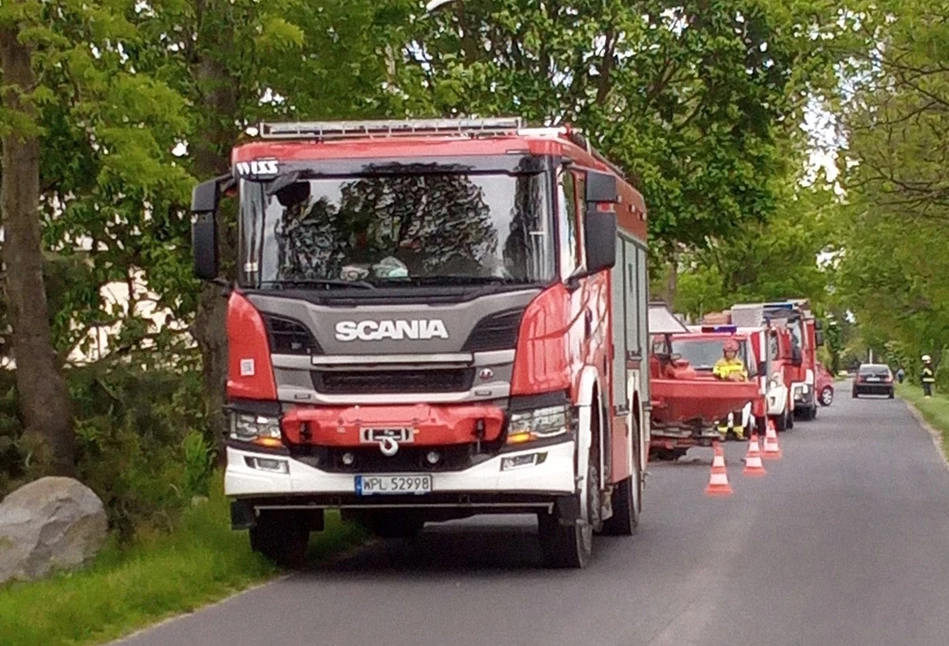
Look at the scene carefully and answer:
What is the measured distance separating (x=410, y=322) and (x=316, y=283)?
0.80 metres

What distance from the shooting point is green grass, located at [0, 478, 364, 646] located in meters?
10.9

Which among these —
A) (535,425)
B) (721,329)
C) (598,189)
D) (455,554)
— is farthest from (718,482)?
(721,329)

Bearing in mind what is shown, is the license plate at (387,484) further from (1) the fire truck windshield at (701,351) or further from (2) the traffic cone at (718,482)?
(1) the fire truck windshield at (701,351)

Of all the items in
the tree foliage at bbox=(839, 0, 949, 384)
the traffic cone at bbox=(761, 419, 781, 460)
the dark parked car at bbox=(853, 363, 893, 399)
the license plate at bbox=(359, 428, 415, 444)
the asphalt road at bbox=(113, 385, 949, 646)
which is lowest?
the asphalt road at bbox=(113, 385, 949, 646)

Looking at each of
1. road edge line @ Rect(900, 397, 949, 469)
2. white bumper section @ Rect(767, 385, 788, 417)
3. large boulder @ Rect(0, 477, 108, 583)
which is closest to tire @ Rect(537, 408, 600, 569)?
large boulder @ Rect(0, 477, 108, 583)

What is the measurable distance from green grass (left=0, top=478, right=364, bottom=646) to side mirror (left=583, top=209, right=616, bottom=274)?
3285mm

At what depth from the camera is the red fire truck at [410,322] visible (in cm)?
1368

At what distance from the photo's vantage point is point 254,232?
46.6ft

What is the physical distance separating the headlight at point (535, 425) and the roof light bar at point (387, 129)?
2151mm

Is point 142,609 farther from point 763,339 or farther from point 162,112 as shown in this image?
point 763,339

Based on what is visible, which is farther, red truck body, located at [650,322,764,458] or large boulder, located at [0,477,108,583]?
red truck body, located at [650,322,764,458]

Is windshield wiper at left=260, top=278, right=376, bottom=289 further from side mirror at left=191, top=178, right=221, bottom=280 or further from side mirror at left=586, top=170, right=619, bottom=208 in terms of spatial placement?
side mirror at left=586, top=170, right=619, bottom=208

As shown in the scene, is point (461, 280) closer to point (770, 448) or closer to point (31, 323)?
point (31, 323)

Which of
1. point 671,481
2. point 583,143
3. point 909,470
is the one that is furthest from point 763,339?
point 583,143
